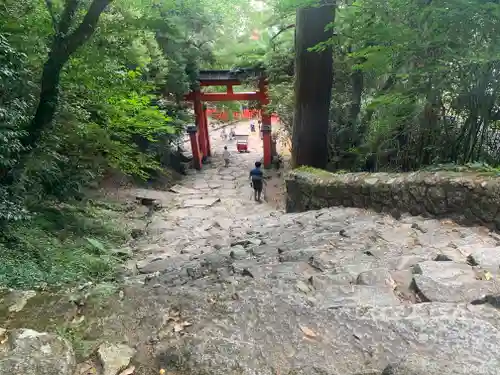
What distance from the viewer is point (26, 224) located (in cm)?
543

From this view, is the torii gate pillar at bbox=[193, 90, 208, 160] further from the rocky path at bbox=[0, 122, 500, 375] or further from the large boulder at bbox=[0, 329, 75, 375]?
the large boulder at bbox=[0, 329, 75, 375]

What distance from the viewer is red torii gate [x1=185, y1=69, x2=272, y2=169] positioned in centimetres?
1700

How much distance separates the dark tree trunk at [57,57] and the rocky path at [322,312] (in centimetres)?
259

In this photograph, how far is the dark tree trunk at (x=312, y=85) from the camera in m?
7.33

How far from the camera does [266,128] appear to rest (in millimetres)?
17891

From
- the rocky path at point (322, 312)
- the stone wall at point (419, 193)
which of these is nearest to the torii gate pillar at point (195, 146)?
the stone wall at point (419, 193)

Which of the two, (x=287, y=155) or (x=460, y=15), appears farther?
(x=287, y=155)

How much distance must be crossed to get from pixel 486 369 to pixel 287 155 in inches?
702

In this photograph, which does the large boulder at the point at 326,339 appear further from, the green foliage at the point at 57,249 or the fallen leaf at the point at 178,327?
the green foliage at the point at 57,249

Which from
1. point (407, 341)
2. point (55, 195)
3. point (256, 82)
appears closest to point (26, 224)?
point (55, 195)

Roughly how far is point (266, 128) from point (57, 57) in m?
13.5

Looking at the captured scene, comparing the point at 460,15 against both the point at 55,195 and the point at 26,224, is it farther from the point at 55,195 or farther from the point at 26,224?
the point at 55,195

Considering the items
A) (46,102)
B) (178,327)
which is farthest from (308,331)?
(46,102)

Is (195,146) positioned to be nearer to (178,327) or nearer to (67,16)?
(67,16)
